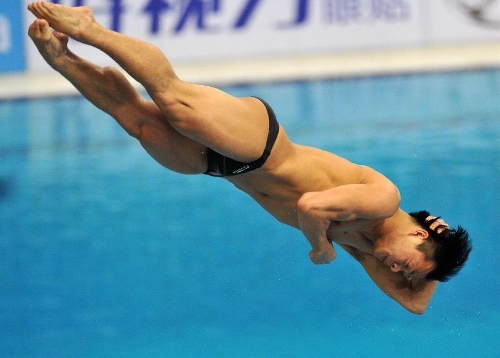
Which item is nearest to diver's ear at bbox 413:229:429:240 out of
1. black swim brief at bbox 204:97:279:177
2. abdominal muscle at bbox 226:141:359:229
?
abdominal muscle at bbox 226:141:359:229

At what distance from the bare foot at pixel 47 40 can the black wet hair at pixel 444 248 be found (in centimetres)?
196

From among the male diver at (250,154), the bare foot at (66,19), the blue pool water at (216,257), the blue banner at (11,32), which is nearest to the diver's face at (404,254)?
the male diver at (250,154)

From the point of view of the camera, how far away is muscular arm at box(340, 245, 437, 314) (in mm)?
4500

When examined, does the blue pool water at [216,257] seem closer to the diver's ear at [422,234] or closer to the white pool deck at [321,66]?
the diver's ear at [422,234]

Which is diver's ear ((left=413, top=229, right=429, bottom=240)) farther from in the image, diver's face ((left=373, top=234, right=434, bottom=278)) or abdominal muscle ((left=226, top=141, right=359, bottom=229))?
abdominal muscle ((left=226, top=141, right=359, bottom=229))

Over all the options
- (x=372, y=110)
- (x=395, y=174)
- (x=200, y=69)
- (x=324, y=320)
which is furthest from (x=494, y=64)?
(x=324, y=320)

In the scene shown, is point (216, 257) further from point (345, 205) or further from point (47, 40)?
point (47, 40)

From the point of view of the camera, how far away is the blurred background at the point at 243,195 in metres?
5.61

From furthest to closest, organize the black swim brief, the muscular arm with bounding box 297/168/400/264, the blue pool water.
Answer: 1. the blue pool water
2. the black swim brief
3. the muscular arm with bounding box 297/168/400/264

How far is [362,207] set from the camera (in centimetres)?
390

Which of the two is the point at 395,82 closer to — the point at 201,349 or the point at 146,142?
the point at 201,349

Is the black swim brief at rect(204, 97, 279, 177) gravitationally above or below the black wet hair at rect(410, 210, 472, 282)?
above

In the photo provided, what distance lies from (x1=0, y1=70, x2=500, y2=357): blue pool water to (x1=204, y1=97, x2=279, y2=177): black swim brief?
1.62 m

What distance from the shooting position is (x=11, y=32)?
1148cm
